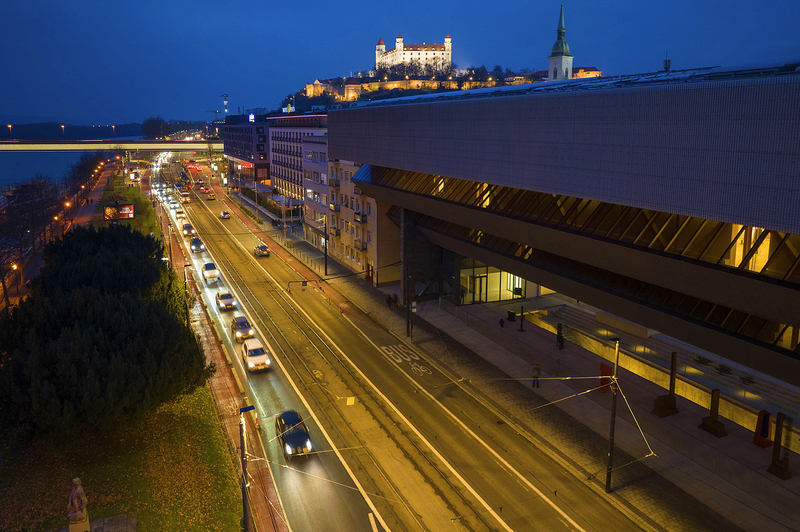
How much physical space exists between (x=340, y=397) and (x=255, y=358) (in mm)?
6466

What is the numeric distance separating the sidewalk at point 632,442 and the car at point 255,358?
1032cm

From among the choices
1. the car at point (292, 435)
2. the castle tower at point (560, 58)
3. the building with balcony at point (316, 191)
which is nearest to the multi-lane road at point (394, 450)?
the car at point (292, 435)

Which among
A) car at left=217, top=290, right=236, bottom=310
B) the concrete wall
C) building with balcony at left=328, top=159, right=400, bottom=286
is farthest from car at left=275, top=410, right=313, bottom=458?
building with balcony at left=328, top=159, right=400, bottom=286

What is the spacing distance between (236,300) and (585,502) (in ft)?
114

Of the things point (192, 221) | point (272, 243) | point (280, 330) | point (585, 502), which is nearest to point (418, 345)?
point (280, 330)

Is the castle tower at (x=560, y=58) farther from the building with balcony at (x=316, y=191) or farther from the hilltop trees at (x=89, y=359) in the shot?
the hilltop trees at (x=89, y=359)

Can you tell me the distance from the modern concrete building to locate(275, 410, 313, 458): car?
15.2 meters

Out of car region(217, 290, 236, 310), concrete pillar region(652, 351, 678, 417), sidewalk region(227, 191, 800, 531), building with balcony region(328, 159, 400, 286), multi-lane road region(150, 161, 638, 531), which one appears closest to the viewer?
multi-lane road region(150, 161, 638, 531)

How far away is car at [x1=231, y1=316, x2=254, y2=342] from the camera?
37812 millimetres

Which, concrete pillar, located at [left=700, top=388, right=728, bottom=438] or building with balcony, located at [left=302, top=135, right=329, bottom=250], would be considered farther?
building with balcony, located at [left=302, top=135, right=329, bottom=250]

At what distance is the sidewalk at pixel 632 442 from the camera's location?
66.2 ft

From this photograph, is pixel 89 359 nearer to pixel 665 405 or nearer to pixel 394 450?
pixel 394 450

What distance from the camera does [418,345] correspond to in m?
37.4

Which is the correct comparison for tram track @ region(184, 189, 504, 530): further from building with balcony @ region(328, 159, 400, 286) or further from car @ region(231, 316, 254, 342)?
building with balcony @ region(328, 159, 400, 286)
